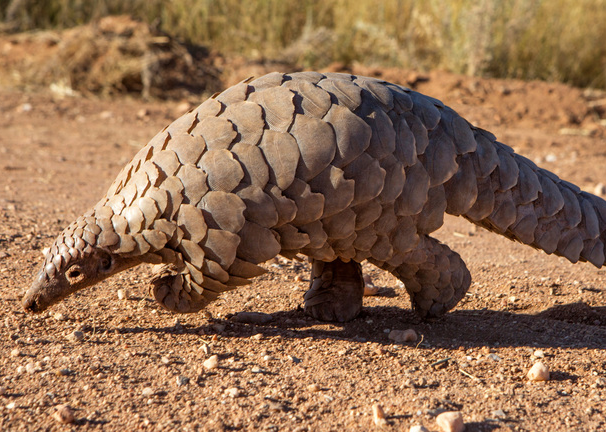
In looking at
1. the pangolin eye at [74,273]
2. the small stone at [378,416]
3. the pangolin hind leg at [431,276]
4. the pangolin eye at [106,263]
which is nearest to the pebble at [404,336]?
the pangolin hind leg at [431,276]

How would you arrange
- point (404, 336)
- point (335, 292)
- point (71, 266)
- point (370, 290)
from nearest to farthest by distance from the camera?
point (71, 266), point (404, 336), point (335, 292), point (370, 290)

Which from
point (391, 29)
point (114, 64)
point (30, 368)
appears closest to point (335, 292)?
point (30, 368)

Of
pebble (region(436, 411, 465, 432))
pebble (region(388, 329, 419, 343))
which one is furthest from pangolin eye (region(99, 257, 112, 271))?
pebble (region(436, 411, 465, 432))

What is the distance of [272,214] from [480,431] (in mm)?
1164

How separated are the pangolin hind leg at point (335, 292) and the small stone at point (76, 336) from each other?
114cm

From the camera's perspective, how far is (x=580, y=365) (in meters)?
3.12

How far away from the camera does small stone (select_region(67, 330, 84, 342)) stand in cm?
316

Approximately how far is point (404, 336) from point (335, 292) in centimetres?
42

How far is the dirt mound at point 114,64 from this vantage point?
9758mm

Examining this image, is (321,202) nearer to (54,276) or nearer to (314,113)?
(314,113)

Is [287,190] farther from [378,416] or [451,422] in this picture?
[451,422]

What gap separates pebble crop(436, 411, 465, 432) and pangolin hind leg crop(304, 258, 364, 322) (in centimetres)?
111

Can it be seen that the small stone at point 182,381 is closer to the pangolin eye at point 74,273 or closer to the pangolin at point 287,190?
the pangolin at point 287,190

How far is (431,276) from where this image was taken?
3.43 metres
